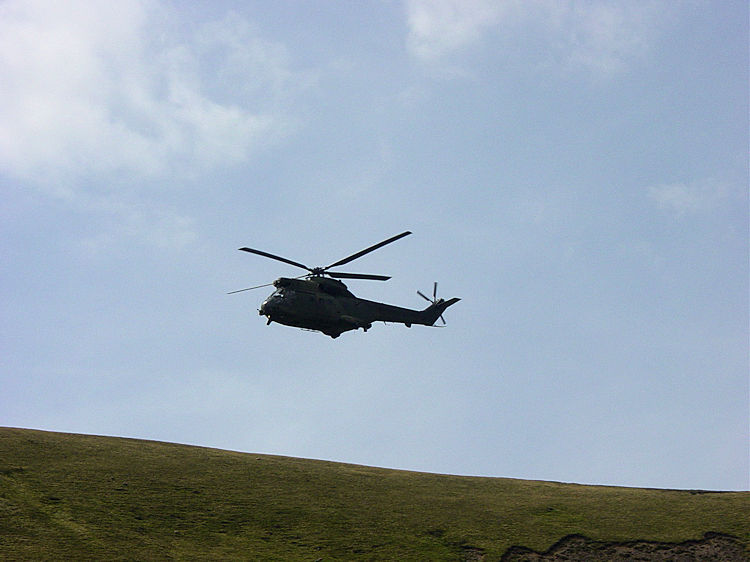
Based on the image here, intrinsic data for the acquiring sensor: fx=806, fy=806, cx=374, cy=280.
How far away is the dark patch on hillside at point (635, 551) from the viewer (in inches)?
1778

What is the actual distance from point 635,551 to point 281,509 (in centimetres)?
2086

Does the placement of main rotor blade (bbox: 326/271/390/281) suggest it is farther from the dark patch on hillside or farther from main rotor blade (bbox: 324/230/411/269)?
the dark patch on hillside

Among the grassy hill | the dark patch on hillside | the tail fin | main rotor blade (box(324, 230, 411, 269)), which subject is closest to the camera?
the grassy hill

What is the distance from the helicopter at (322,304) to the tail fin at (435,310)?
5.27 m

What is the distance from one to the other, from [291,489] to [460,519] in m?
11.2

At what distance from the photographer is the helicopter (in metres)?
51.4

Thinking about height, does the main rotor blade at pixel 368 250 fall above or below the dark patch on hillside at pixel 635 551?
above

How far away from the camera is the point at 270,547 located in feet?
144

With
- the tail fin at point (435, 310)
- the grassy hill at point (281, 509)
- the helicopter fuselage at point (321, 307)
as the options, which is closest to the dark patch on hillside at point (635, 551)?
the grassy hill at point (281, 509)

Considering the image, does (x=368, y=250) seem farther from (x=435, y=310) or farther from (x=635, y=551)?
(x=635, y=551)

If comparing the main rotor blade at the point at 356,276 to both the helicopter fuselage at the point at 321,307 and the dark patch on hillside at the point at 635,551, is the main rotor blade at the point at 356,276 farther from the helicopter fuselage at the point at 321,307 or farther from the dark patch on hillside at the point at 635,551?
the dark patch on hillside at the point at 635,551

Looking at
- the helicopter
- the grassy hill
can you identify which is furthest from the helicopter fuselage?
the grassy hill

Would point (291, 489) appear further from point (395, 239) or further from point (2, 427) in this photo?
point (2, 427)

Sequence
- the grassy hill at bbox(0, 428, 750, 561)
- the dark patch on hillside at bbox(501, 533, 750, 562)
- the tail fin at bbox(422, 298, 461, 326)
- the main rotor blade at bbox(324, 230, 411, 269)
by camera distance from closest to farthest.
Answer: the grassy hill at bbox(0, 428, 750, 561)
the dark patch on hillside at bbox(501, 533, 750, 562)
the main rotor blade at bbox(324, 230, 411, 269)
the tail fin at bbox(422, 298, 461, 326)
